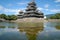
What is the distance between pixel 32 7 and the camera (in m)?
47.0

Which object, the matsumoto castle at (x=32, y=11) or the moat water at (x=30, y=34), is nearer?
the moat water at (x=30, y=34)

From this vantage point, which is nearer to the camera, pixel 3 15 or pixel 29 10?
pixel 29 10

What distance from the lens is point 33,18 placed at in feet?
141

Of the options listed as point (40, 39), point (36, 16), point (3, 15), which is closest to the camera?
point (40, 39)

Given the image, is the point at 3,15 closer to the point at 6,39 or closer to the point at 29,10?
the point at 29,10

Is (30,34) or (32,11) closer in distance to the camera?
(30,34)

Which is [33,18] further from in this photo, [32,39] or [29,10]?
[32,39]

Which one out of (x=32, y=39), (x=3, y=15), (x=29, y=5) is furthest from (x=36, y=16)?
(x=32, y=39)

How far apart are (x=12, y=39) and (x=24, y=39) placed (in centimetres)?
84

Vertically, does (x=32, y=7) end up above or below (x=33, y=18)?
above

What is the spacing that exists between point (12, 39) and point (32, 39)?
141cm

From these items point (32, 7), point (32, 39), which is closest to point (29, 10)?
point (32, 7)

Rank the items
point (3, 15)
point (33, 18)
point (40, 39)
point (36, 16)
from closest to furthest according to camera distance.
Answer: point (40, 39) → point (33, 18) → point (36, 16) → point (3, 15)

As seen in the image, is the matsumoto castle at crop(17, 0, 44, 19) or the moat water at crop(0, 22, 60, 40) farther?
the matsumoto castle at crop(17, 0, 44, 19)
